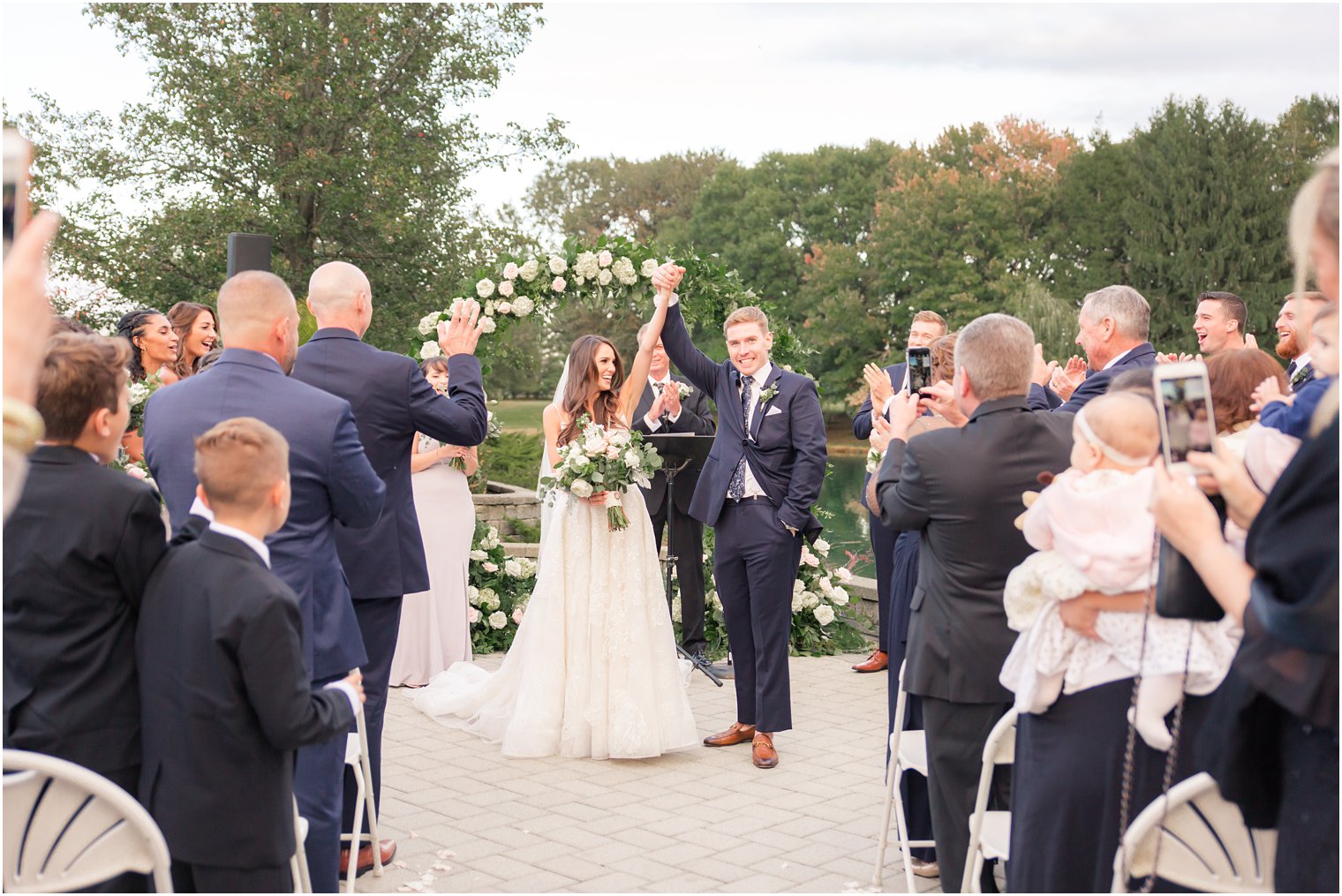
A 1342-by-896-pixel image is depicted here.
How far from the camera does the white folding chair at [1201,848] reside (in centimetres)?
281

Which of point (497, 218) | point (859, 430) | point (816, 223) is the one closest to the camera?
point (859, 430)

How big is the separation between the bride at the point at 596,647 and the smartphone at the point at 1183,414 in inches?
177

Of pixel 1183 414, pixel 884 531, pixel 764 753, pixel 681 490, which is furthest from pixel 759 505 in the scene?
pixel 1183 414

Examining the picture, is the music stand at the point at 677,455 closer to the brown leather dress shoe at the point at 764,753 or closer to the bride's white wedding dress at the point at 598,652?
the bride's white wedding dress at the point at 598,652

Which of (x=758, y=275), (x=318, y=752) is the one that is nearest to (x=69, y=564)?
(x=318, y=752)

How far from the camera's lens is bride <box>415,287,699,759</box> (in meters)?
6.75

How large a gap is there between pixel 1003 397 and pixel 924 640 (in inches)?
35.3

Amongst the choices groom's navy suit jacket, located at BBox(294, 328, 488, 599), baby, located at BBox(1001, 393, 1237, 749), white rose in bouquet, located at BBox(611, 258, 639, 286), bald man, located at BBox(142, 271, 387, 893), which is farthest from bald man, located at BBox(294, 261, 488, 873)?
white rose in bouquet, located at BBox(611, 258, 639, 286)

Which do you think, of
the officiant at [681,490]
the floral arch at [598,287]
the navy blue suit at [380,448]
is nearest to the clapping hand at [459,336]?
the navy blue suit at [380,448]

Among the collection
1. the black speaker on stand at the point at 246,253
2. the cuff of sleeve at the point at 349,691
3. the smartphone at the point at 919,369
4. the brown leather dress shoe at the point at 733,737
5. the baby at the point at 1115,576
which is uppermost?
the black speaker on stand at the point at 246,253

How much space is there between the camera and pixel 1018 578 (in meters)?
3.45

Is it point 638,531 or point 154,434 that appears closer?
point 154,434

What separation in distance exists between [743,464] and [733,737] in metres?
1.60

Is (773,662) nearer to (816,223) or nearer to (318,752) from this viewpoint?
(318,752)
